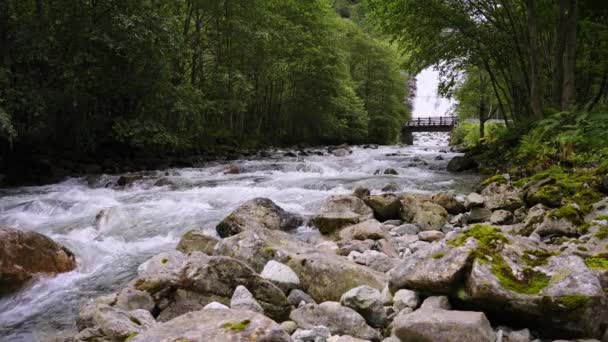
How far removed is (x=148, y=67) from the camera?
1528 cm

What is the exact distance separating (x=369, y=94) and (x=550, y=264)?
130ft

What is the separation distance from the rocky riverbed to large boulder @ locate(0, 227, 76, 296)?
0.15 m

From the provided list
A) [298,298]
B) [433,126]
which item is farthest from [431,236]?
[433,126]

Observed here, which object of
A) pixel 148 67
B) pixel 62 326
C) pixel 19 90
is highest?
pixel 148 67

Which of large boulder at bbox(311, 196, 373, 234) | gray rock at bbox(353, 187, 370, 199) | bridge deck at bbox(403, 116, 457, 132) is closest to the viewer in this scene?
large boulder at bbox(311, 196, 373, 234)

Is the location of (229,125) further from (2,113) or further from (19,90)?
(2,113)

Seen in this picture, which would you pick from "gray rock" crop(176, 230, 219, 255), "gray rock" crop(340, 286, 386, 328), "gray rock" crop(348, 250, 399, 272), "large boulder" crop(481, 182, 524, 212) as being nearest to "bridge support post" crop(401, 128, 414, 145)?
"large boulder" crop(481, 182, 524, 212)

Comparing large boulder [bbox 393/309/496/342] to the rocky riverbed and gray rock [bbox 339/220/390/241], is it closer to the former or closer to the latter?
the rocky riverbed

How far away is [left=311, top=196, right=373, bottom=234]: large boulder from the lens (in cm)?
720

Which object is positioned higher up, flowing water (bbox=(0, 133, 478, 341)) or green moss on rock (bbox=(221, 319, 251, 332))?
green moss on rock (bbox=(221, 319, 251, 332))

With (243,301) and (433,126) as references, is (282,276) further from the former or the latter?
(433,126)

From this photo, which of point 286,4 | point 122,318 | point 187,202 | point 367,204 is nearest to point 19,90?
point 187,202

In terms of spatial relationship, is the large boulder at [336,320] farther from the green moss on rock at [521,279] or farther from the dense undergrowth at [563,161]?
the dense undergrowth at [563,161]

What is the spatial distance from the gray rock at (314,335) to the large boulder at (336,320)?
202 millimetres
